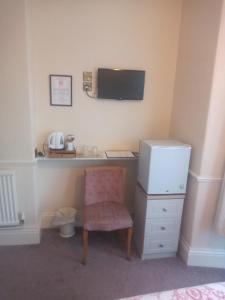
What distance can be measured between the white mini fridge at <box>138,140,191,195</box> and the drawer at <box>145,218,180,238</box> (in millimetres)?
288

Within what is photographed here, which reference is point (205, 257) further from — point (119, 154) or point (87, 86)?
point (87, 86)

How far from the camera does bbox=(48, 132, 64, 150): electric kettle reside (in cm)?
247

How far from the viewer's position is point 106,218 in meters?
2.21

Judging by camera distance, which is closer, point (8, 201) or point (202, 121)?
point (202, 121)

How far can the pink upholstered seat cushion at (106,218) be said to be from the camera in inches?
85.4

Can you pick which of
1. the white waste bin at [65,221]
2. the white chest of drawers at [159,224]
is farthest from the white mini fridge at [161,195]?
the white waste bin at [65,221]

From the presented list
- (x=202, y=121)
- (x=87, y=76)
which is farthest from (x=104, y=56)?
(x=202, y=121)

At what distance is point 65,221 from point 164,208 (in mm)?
1072

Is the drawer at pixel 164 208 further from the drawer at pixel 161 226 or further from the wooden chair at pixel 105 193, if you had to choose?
the wooden chair at pixel 105 193

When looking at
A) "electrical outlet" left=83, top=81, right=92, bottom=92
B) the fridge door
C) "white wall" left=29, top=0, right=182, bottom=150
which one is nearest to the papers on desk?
"white wall" left=29, top=0, right=182, bottom=150

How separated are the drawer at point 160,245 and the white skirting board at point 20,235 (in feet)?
3.71

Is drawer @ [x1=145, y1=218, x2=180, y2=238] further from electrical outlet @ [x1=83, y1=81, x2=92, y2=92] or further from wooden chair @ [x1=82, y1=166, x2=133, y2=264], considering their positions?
electrical outlet @ [x1=83, y1=81, x2=92, y2=92]

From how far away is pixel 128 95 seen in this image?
2.54m

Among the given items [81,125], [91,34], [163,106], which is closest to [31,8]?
[91,34]
